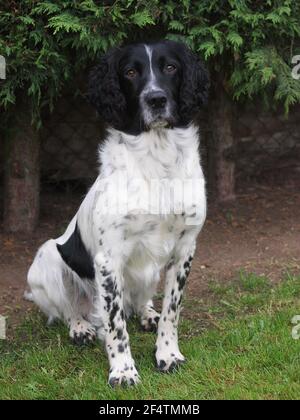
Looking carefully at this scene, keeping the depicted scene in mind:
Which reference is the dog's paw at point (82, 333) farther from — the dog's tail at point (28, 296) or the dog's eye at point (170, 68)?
the dog's eye at point (170, 68)

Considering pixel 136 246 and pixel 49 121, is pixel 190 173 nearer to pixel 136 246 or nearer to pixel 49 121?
pixel 136 246

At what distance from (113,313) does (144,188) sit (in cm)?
63

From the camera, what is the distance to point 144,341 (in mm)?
3920

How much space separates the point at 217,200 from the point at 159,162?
2.59 meters

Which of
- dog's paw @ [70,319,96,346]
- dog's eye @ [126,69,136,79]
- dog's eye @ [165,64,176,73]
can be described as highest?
dog's eye @ [165,64,176,73]

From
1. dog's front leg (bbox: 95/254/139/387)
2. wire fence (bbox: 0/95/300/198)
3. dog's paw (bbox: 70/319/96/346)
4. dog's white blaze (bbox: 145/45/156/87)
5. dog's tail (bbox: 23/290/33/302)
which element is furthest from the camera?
wire fence (bbox: 0/95/300/198)

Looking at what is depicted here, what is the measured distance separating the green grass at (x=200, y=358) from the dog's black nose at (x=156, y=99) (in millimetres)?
1223

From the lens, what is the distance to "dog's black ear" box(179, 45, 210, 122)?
3.50 metres

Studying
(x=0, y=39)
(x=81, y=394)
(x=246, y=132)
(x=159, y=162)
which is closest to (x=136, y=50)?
(x=159, y=162)

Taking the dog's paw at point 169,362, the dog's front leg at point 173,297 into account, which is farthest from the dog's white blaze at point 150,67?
the dog's paw at point 169,362

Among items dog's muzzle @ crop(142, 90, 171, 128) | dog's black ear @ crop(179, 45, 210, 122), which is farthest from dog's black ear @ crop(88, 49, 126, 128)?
dog's black ear @ crop(179, 45, 210, 122)

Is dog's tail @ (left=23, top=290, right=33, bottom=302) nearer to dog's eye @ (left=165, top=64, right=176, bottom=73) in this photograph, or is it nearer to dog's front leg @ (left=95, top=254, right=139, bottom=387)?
dog's front leg @ (left=95, top=254, right=139, bottom=387)

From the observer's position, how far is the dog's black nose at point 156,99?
3271 mm

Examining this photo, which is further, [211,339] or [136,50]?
[211,339]
